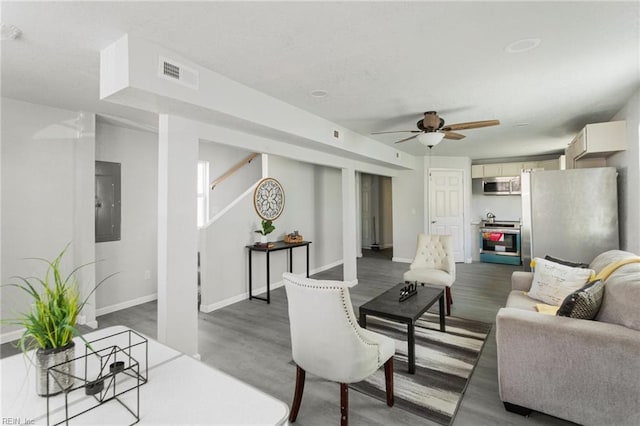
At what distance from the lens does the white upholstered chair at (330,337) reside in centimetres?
182

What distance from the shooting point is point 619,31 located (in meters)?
2.08

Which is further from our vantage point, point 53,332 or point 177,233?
point 177,233

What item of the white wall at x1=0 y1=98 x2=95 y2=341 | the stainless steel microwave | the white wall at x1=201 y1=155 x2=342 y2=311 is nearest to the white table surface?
the white wall at x1=0 y1=98 x2=95 y2=341

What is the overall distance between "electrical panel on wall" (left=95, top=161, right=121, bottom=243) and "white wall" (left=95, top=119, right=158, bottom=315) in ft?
0.24

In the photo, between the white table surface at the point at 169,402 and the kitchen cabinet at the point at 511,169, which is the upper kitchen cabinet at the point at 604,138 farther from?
the white table surface at the point at 169,402

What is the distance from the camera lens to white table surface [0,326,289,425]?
0.90 meters

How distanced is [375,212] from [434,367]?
7.35 m

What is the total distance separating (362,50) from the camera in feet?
7.47

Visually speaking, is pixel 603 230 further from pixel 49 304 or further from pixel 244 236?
pixel 49 304

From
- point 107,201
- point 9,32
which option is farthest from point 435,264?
point 9,32

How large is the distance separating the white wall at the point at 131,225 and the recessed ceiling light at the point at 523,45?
4.44 metres

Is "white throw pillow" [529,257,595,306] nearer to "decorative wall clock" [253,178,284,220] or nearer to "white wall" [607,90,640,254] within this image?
"white wall" [607,90,640,254]

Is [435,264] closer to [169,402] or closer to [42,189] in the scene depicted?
[169,402]

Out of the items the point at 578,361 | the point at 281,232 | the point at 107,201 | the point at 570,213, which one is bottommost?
the point at 578,361
